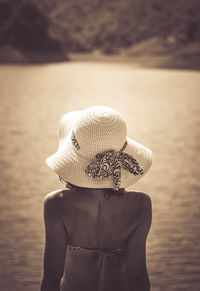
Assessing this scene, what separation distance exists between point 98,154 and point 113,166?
0.06 meters

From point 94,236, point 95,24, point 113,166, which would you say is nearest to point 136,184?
point 94,236

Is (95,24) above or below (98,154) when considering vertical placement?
above

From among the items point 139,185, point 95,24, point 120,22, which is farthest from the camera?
point 95,24

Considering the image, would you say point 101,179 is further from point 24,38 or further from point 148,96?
point 24,38

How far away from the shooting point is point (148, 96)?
17.7 meters

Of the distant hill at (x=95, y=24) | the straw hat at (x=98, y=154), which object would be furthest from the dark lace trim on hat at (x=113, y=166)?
the distant hill at (x=95, y=24)

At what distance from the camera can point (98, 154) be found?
1616 mm

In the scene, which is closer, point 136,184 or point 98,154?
point 98,154

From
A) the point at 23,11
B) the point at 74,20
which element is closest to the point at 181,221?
the point at 23,11

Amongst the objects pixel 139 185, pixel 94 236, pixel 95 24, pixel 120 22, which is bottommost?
pixel 139 185

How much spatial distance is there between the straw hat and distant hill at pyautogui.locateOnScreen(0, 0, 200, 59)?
50786 mm

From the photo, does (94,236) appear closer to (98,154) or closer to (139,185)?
(98,154)

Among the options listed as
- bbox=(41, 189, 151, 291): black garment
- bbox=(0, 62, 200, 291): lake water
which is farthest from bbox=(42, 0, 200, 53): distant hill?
bbox=(41, 189, 151, 291): black garment

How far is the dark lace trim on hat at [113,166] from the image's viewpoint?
62.3 inches
